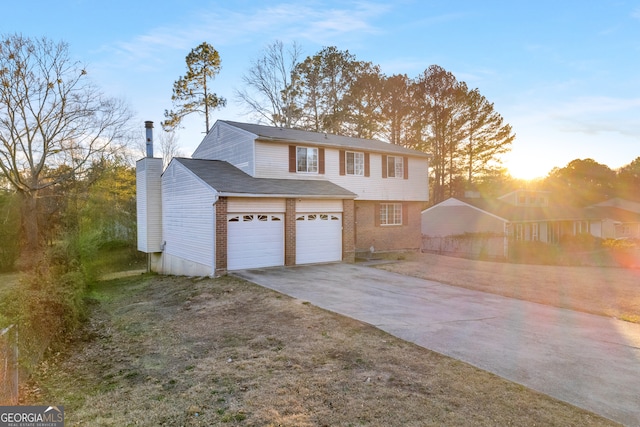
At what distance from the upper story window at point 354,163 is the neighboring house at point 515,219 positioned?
452 inches

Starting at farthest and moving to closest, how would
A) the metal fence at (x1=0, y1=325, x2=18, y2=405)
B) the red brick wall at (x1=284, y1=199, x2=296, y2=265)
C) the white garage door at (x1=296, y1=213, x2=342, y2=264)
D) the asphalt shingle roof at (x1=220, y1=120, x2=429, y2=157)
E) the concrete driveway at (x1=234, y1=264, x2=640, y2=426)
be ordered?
the asphalt shingle roof at (x1=220, y1=120, x2=429, y2=157), the white garage door at (x1=296, y1=213, x2=342, y2=264), the red brick wall at (x1=284, y1=199, x2=296, y2=265), the concrete driveway at (x1=234, y1=264, x2=640, y2=426), the metal fence at (x1=0, y1=325, x2=18, y2=405)

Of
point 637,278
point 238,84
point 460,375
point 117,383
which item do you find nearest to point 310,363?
point 460,375

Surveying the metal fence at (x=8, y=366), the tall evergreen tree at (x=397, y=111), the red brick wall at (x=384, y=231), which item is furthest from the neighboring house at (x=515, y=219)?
the metal fence at (x=8, y=366)

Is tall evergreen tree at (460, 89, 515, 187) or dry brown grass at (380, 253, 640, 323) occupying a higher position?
tall evergreen tree at (460, 89, 515, 187)

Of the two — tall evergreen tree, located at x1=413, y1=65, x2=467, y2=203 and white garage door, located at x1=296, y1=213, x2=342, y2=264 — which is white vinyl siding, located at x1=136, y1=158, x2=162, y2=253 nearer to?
white garage door, located at x1=296, y1=213, x2=342, y2=264

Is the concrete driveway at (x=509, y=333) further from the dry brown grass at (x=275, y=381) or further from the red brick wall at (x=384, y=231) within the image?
the red brick wall at (x=384, y=231)

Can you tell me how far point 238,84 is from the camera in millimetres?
31391

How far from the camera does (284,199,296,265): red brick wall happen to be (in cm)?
1485

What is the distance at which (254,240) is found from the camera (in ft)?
46.4

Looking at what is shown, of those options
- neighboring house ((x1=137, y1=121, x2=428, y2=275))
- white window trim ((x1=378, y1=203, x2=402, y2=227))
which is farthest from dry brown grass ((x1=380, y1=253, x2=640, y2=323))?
neighboring house ((x1=137, y1=121, x2=428, y2=275))

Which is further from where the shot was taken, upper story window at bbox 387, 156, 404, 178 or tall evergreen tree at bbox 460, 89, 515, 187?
tall evergreen tree at bbox 460, 89, 515, 187

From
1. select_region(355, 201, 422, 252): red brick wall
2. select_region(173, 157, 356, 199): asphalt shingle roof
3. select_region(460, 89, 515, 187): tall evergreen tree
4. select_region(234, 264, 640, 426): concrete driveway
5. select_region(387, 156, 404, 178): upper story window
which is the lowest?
select_region(234, 264, 640, 426): concrete driveway

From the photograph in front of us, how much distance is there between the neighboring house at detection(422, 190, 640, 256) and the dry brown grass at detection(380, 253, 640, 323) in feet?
31.0

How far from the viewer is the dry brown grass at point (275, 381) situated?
4059 mm
